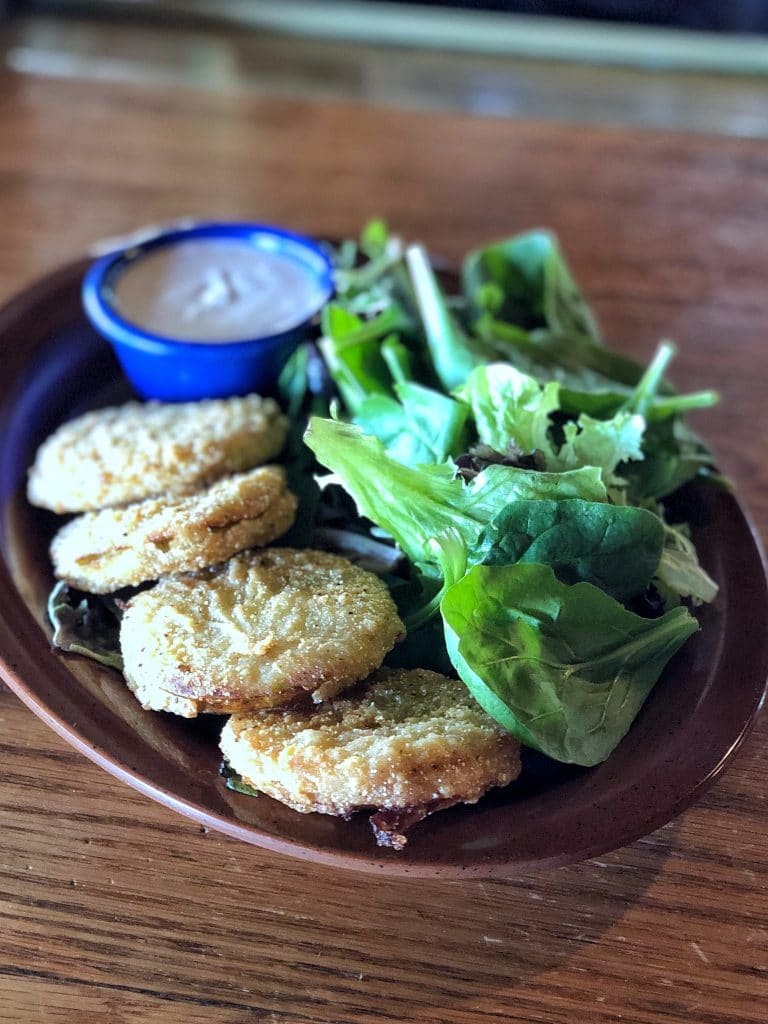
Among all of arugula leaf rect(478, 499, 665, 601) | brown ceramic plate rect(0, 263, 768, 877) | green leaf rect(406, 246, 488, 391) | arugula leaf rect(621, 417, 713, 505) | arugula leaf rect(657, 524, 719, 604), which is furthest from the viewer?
green leaf rect(406, 246, 488, 391)

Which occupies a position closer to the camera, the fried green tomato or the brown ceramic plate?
the brown ceramic plate

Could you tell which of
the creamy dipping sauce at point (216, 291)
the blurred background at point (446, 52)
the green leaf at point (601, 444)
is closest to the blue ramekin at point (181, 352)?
the creamy dipping sauce at point (216, 291)

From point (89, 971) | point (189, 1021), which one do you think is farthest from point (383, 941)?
point (89, 971)

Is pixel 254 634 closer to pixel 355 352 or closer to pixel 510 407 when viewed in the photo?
pixel 510 407

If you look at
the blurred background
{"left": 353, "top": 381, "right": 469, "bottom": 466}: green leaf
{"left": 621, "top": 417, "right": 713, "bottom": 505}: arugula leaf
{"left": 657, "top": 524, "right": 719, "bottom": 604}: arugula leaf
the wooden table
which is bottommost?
the wooden table

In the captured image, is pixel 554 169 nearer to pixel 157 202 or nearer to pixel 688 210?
pixel 688 210

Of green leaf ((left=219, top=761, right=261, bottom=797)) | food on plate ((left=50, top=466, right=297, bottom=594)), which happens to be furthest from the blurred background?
green leaf ((left=219, top=761, right=261, bottom=797))

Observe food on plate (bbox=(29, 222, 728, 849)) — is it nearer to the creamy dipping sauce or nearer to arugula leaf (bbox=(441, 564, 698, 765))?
arugula leaf (bbox=(441, 564, 698, 765))
